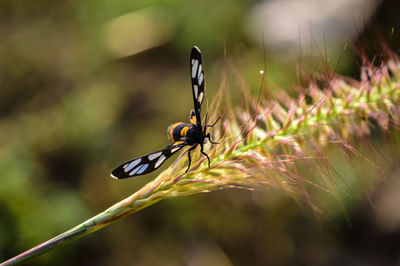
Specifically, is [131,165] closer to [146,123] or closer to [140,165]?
[140,165]

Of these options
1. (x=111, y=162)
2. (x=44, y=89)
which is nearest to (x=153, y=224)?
(x=111, y=162)

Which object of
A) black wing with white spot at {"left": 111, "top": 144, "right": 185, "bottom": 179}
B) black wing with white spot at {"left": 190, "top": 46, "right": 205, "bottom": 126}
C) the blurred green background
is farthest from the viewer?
the blurred green background

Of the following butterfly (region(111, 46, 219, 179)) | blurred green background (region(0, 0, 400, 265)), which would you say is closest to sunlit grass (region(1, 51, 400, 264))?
butterfly (region(111, 46, 219, 179))

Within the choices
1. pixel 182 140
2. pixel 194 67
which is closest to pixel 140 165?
pixel 182 140

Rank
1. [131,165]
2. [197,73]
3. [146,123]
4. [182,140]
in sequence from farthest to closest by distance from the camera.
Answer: [146,123]
[197,73]
[182,140]
[131,165]

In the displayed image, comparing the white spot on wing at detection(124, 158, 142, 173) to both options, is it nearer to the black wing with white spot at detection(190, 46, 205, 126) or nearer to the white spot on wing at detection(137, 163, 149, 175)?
the white spot on wing at detection(137, 163, 149, 175)

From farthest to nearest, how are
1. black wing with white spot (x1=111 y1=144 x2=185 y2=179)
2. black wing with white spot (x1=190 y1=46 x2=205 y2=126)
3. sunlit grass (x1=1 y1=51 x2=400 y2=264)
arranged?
black wing with white spot (x1=190 y1=46 x2=205 y2=126) < sunlit grass (x1=1 y1=51 x2=400 y2=264) < black wing with white spot (x1=111 y1=144 x2=185 y2=179)

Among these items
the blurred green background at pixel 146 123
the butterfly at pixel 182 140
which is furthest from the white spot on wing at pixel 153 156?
the blurred green background at pixel 146 123
